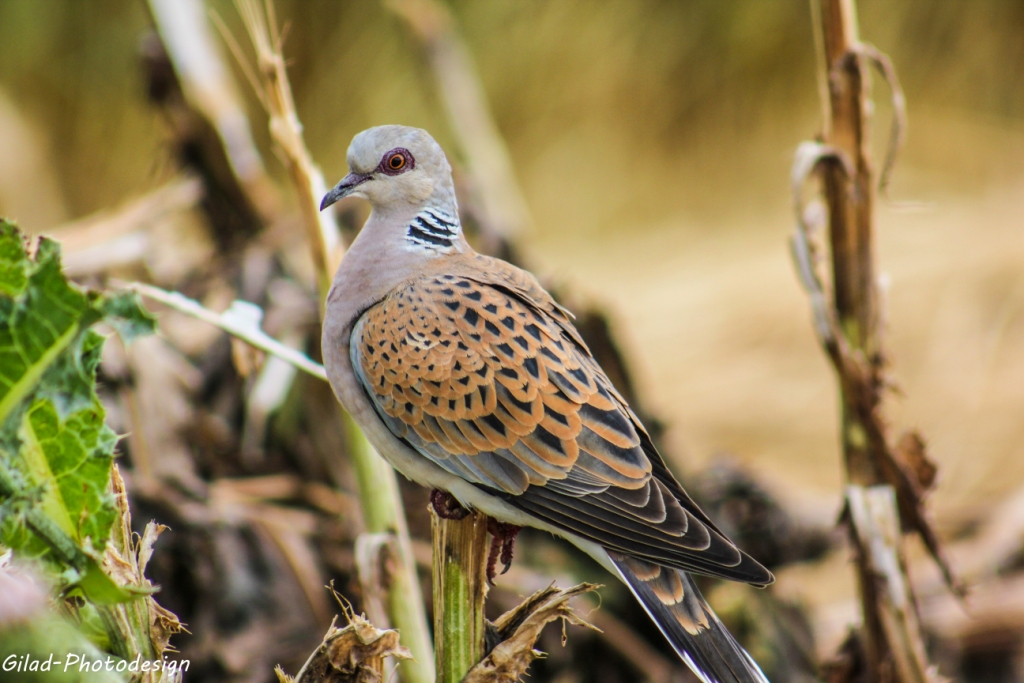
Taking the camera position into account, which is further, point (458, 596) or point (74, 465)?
point (458, 596)

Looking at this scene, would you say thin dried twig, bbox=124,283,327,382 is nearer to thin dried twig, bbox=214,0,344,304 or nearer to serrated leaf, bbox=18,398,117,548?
thin dried twig, bbox=214,0,344,304

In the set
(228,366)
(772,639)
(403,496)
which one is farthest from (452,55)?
(772,639)

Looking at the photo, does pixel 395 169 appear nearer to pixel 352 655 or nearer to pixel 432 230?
pixel 432 230

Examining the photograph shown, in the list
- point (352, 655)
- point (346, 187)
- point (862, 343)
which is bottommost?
point (352, 655)

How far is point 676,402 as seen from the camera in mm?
7766

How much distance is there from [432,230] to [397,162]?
0.20 metres

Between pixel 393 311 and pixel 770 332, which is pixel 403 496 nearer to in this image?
pixel 393 311

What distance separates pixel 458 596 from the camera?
1897 mm

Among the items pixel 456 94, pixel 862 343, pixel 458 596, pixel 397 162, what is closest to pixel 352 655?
pixel 458 596

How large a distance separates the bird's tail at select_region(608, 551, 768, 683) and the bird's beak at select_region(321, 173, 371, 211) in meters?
1.05

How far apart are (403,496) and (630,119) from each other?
6.66 m

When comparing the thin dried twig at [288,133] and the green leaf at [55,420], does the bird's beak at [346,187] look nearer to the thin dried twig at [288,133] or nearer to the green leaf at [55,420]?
the thin dried twig at [288,133]

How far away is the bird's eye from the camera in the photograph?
2471 mm

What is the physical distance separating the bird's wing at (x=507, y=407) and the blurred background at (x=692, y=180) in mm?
1927
